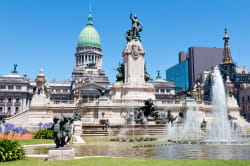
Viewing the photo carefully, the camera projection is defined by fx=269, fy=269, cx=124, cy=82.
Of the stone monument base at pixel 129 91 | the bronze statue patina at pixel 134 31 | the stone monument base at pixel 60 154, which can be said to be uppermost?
the bronze statue patina at pixel 134 31

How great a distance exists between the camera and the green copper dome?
13638 centimetres

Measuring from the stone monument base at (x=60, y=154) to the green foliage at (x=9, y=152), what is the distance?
62.1 inches

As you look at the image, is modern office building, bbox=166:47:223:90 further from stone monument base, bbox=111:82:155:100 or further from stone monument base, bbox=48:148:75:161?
stone monument base, bbox=48:148:75:161

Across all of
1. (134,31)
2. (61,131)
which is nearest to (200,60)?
(134,31)

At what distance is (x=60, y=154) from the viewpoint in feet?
37.6

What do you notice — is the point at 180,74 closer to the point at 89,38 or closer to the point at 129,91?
the point at 89,38

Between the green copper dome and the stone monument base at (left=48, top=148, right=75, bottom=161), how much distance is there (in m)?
127

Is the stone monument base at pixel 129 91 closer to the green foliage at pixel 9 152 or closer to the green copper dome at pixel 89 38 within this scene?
the green foliage at pixel 9 152

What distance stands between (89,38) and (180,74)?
164 ft

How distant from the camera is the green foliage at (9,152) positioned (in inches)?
451

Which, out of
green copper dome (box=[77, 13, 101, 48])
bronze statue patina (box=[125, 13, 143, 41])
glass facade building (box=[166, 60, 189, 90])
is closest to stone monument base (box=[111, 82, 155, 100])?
bronze statue patina (box=[125, 13, 143, 41])

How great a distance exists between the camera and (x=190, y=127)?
37438mm

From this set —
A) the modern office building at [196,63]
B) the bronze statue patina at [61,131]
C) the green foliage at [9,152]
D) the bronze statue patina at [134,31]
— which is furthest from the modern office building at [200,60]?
the green foliage at [9,152]

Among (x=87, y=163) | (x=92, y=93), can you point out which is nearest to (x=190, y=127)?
(x=87, y=163)
